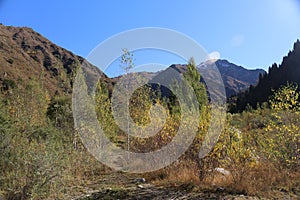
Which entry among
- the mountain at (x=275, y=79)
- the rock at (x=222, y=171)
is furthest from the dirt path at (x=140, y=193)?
the mountain at (x=275, y=79)

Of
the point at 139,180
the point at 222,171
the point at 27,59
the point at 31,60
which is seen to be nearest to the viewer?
the point at 222,171

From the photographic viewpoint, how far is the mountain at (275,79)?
50.5 metres

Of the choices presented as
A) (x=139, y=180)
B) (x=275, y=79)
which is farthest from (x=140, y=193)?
(x=275, y=79)

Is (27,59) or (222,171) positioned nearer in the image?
(222,171)

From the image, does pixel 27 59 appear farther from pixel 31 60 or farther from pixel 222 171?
pixel 222 171

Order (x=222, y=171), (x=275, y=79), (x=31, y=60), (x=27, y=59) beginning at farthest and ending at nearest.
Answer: (x=31, y=60), (x=27, y=59), (x=275, y=79), (x=222, y=171)

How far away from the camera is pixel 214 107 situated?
6.81m

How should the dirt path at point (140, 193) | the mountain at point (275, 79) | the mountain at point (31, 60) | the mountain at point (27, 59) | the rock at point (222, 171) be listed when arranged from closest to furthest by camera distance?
the dirt path at point (140, 193) → the rock at point (222, 171) → the mountain at point (31, 60) → the mountain at point (27, 59) → the mountain at point (275, 79)

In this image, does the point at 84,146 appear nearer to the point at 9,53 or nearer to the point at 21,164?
the point at 21,164

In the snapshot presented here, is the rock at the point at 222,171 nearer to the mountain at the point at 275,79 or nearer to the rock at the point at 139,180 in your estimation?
the rock at the point at 139,180

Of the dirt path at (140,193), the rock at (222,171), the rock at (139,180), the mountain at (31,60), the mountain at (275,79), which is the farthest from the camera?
the mountain at (275,79)

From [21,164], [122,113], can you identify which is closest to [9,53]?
[122,113]

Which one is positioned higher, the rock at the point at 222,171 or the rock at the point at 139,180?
the rock at the point at 222,171

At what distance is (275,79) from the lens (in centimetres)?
5403
